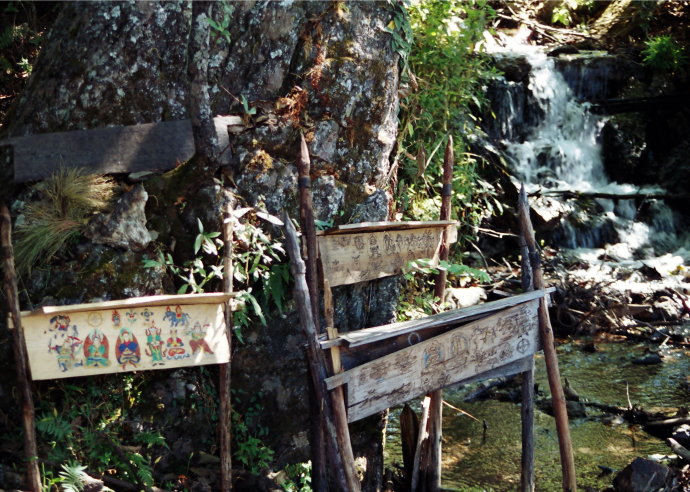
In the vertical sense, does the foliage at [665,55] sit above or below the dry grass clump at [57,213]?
above

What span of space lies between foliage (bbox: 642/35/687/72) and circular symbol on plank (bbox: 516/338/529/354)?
11.3 m

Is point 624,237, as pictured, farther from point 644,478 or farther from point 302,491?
point 302,491

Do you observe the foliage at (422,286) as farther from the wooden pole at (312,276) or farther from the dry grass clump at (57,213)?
the dry grass clump at (57,213)

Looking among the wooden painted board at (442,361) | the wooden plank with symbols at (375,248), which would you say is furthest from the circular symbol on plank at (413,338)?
the wooden plank with symbols at (375,248)

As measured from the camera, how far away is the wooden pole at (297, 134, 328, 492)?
530 cm

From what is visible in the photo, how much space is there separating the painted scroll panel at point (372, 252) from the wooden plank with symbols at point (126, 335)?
3.40 ft

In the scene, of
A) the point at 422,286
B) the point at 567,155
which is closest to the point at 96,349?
the point at 422,286

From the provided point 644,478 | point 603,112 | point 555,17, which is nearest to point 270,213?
point 644,478

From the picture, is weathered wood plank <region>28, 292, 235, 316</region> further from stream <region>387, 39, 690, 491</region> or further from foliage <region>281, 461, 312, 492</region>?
stream <region>387, 39, 690, 491</region>

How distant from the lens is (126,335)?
4.72 m

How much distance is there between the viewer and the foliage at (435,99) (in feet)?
28.3

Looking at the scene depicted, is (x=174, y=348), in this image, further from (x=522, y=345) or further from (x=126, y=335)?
(x=522, y=345)

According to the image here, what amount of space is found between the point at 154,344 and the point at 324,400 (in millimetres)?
1119

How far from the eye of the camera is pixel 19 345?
14.9ft
